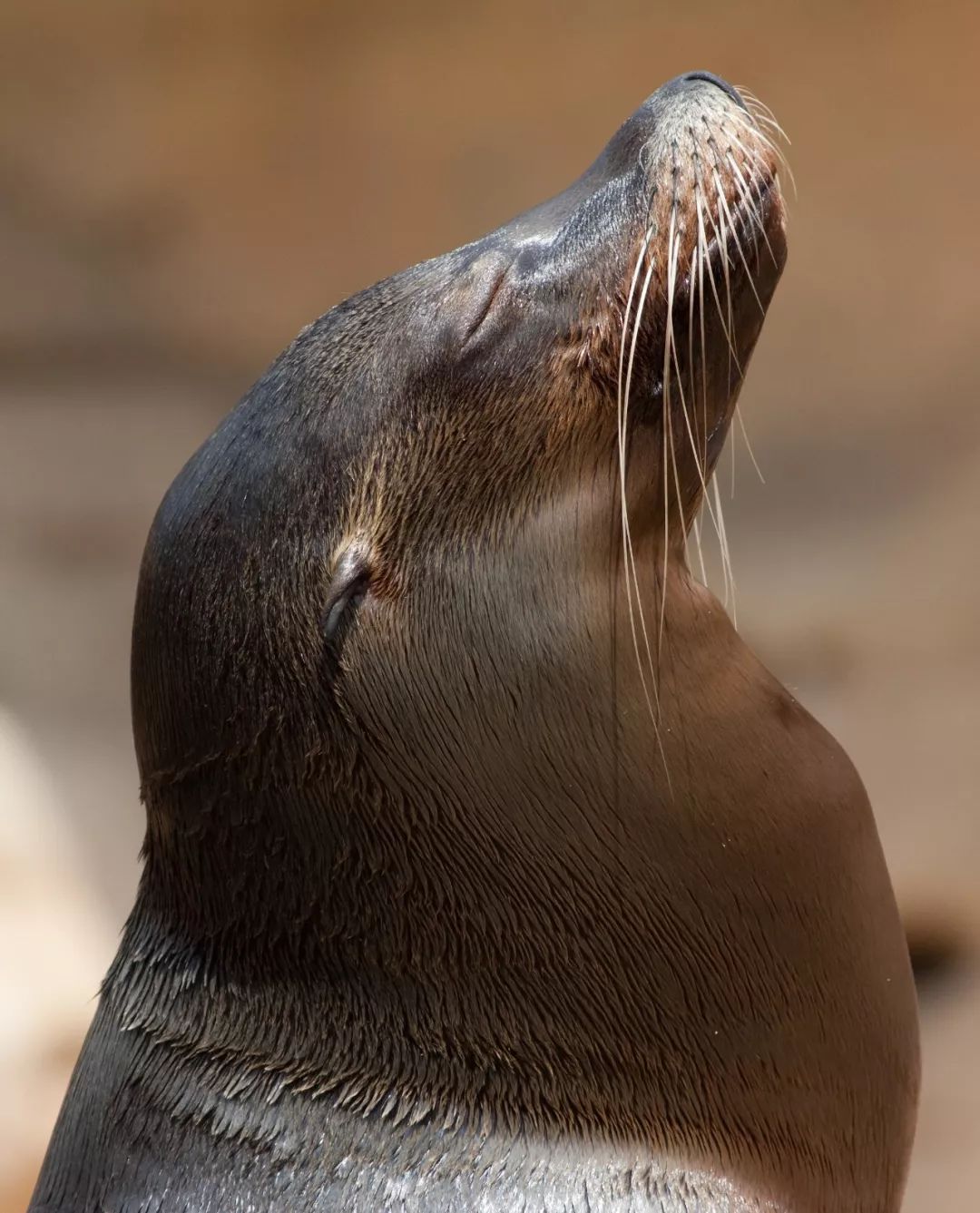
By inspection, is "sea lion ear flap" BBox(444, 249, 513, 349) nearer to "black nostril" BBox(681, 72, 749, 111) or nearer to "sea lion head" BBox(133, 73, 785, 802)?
"sea lion head" BBox(133, 73, 785, 802)

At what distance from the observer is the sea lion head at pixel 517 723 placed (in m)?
0.96

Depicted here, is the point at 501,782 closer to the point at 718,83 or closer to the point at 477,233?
the point at 718,83

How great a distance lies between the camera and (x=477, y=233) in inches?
82.0

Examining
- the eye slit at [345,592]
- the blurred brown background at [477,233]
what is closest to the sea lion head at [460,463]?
the eye slit at [345,592]

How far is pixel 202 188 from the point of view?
83.4 inches

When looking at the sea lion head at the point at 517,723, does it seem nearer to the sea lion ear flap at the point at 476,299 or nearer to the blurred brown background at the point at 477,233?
the sea lion ear flap at the point at 476,299

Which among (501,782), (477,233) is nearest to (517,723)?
(501,782)

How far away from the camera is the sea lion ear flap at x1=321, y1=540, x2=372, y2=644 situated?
3.12ft

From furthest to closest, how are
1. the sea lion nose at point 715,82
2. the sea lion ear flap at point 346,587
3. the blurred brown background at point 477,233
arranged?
the blurred brown background at point 477,233, the sea lion nose at point 715,82, the sea lion ear flap at point 346,587

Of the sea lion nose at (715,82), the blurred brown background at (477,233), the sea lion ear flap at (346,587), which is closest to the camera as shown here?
the sea lion ear flap at (346,587)

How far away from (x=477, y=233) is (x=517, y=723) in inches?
51.3

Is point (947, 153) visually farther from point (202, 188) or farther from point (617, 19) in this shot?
point (202, 188)

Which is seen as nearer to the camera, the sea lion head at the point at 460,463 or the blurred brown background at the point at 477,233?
the sea lion head at the point at 460,463

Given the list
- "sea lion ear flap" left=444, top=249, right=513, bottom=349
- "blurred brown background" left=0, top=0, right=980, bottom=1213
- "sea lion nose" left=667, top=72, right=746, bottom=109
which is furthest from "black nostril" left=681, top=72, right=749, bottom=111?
"blurred brown background" left=0, top=0, right=980, bottom=1213
